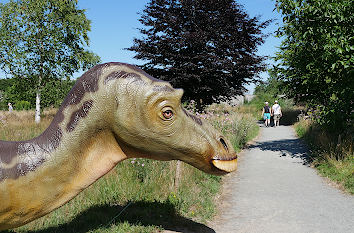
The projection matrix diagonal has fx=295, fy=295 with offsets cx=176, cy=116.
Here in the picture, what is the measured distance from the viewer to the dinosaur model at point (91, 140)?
1725 millimetres

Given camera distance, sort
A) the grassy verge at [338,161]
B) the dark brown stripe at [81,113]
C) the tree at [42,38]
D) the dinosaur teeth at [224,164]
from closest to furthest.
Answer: the dark brown stripe at [81,113] → the dinosaur teeth at [224,164] → the grassy verge at [338,161] → the tree at [42,38]

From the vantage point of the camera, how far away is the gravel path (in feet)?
14.3

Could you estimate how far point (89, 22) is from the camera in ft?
53.2

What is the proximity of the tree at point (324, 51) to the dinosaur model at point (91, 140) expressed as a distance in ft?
18.9

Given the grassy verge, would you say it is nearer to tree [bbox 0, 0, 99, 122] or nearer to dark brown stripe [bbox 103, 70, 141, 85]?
dark brown stripe [bbox 103, 70, 141, 85]

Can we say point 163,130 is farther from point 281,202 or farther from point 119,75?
point 281,202

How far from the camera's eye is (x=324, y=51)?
725 cm

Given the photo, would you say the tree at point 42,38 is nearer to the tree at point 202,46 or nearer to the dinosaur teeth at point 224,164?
the tree at point 202,46

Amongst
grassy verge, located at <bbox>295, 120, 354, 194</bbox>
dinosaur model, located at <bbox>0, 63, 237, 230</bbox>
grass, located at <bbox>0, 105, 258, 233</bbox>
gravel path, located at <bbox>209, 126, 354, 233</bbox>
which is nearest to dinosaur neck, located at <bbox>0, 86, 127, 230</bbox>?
dinosaur model, located at <bbox>0, 63, 237, 230</bbox>

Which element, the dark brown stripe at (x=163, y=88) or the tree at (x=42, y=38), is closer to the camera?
the dark brown stripe at (x=163, y=88)

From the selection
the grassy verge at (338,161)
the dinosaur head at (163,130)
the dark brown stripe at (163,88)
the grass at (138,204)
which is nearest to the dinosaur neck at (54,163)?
the dinosaur head at (163,130)

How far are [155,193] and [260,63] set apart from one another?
61.3 feet

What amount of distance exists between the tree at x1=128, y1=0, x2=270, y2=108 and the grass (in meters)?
14.3

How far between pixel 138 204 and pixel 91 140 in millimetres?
2738
